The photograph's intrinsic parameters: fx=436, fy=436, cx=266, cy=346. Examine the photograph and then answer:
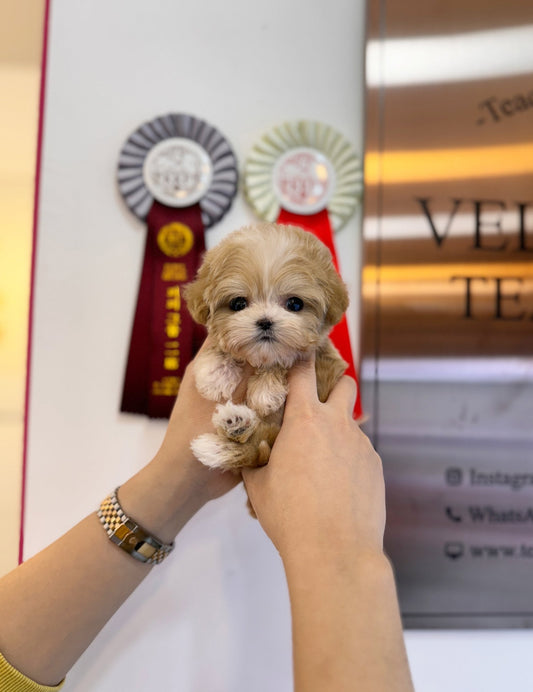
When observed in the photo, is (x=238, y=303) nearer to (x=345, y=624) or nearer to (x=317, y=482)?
(x=317, y=482)

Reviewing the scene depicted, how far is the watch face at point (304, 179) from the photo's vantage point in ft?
4.22

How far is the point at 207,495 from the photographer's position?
1069 mm

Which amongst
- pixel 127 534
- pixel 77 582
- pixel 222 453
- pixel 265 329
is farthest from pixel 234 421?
pixel 77 582

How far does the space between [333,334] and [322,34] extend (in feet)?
3.03

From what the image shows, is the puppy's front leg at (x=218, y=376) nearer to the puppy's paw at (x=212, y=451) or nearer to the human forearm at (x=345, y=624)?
the puppy's paw at (x=212, y=451)

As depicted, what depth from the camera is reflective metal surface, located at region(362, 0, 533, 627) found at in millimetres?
1286

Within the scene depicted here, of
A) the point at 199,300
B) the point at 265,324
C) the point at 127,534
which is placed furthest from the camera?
the point at 127,534

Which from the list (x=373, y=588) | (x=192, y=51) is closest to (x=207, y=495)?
(x=373, y=588)

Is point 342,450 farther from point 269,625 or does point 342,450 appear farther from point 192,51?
point 192,51

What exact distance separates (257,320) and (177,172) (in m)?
0.72

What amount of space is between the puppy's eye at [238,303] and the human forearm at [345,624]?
0.45 meters

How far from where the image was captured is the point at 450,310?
1.30m

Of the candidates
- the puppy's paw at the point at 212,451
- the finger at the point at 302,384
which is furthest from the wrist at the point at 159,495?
the finger at the point at 302,384

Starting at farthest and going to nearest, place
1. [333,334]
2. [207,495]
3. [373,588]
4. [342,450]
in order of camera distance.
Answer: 1. [333,334]
2. [207,495]
3. [342,450]
4. [373,588]
